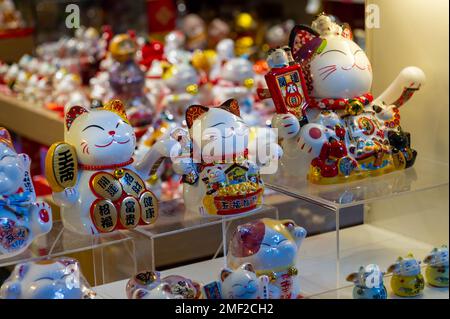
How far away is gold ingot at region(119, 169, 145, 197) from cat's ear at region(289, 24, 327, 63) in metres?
0.62

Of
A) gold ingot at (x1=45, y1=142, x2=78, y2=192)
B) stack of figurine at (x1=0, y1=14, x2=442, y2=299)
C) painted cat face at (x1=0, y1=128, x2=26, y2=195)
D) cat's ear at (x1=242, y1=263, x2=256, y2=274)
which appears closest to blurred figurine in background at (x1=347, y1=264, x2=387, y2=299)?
stack of figurine at (x1=0, y1=14, x2=442, y2=299)

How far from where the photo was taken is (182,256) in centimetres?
314

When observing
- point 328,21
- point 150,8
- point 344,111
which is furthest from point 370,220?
point 150,8

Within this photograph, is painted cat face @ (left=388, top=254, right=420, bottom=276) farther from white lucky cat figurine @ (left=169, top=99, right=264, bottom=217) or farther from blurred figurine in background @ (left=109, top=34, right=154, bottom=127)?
blurred figurine in background @ (left=109, top=34, right=154, bottom=127)

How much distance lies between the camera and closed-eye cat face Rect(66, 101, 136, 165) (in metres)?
2.44

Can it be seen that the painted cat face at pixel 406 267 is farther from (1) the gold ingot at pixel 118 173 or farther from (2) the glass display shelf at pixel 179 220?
(1) the gold ingot at pixel 118 173

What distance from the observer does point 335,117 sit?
2.81 metres

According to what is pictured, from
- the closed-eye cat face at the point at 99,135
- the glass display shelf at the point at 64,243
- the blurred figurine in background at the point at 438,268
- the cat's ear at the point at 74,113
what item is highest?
the cat's ear at the point at 74,113

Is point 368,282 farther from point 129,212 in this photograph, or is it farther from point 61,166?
point 61,166

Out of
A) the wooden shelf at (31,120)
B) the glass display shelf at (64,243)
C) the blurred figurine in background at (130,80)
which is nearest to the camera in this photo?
the glass display shelf at (64,243)

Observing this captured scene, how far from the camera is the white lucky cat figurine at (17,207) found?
2.25 meters

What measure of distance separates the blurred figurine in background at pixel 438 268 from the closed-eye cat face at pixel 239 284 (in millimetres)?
759

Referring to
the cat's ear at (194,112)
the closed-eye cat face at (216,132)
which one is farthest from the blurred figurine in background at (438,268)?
the cat's ear at (194,112)
